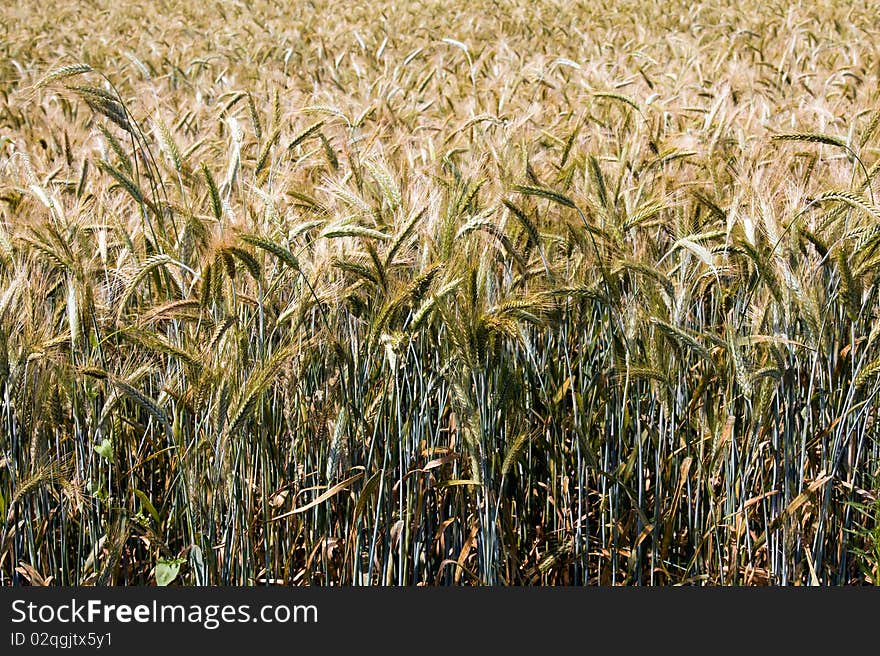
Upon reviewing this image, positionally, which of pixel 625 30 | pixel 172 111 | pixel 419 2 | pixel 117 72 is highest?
pixel 419 2

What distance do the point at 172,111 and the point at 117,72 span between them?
246cm

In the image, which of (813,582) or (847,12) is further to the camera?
(847,12)

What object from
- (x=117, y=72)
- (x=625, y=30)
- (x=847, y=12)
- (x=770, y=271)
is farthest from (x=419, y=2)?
(x=770, y=271)

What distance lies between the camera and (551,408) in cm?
188

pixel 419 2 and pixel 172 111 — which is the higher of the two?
pixel 419 2

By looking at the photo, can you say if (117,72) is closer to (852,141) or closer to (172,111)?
(172,111)

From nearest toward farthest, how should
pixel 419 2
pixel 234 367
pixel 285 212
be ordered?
pixel 234 367, pixel 285 212, pixel 419 2

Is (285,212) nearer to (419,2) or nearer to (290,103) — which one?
(290,103)

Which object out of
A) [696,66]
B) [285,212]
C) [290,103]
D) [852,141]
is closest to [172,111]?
[290,103]

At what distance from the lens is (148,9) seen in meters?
11.4

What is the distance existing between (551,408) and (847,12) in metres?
8.24

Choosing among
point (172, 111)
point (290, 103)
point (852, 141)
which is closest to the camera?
point (852, 141)

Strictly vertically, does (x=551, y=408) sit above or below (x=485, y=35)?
below

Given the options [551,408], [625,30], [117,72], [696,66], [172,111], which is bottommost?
[551,408]
